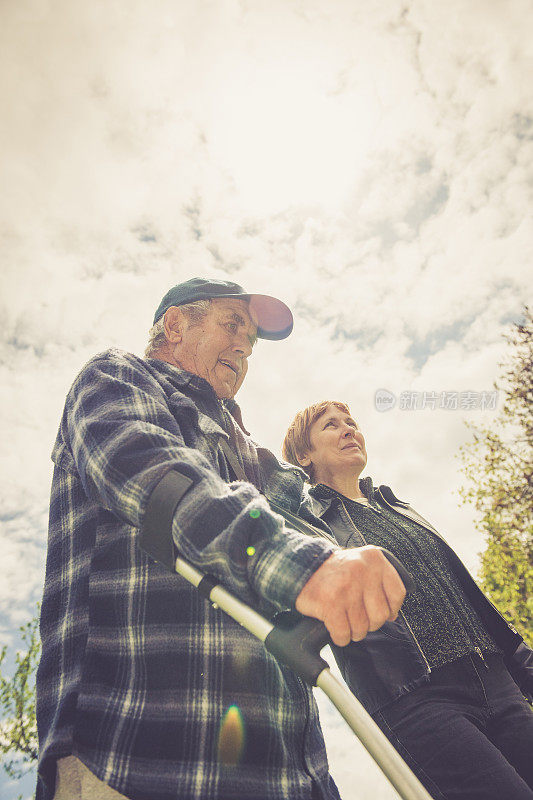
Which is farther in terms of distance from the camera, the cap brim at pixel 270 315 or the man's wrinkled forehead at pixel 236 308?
the cap brim at pixel 270 315

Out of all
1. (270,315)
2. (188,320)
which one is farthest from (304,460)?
(188,320)

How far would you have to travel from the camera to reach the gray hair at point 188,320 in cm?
317

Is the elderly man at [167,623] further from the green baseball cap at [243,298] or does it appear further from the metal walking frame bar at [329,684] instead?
the green baseball cap at [243,298]

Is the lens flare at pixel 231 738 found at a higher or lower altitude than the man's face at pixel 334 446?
lower

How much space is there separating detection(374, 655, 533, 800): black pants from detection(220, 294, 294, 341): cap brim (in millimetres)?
2547

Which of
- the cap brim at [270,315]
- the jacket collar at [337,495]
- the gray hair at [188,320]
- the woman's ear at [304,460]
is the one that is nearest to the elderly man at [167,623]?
the gray hair at [188,320]

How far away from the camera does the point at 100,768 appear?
4.41 feet

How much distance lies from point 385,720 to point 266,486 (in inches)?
54.7

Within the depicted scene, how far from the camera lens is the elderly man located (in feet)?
4.32

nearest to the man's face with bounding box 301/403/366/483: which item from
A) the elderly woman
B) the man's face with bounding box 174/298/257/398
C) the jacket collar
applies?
the jacket collar

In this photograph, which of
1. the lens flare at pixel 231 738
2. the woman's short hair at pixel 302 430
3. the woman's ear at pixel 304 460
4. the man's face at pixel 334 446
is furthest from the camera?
the woman's short hair at pixel 302 430

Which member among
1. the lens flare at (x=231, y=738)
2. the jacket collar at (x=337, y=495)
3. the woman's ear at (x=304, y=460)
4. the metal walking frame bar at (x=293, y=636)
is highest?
the woman's ear at (x=304, y=460)

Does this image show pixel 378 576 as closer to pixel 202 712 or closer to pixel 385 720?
pixel 202 712

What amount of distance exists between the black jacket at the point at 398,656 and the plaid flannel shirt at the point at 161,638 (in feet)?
2.21
